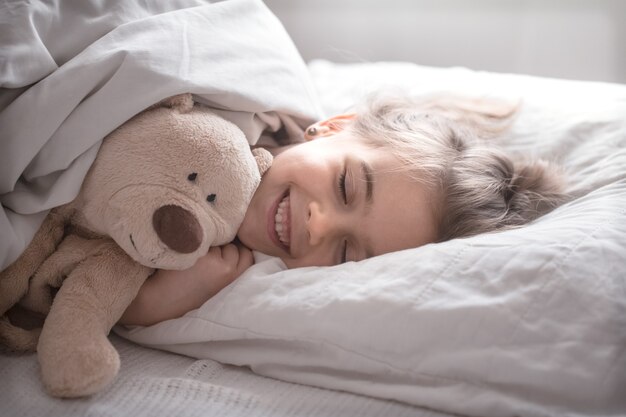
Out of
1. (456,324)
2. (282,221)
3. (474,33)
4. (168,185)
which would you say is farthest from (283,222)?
(474,33)

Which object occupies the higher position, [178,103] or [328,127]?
[178,103]

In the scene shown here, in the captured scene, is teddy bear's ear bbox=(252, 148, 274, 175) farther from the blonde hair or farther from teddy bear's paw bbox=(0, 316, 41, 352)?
teddy bear's paw bbox=(0, 316, 41, 352)

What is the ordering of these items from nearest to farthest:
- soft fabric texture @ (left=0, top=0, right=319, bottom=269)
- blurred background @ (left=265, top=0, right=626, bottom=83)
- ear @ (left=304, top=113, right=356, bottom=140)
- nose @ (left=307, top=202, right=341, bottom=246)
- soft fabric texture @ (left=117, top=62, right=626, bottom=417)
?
soft fabric texture @ (left=117, top=62, right=626, bottom=417) < soft fabric texture @ (left=0, top=0, right=319, bottom=269) < nose @ (left=307, top=202, right=341, bottom=246) < ear @ (left=304, top=113, right=356, bottom=140) < blurred background @ (left=265, top=0, right=626, bottom=83)

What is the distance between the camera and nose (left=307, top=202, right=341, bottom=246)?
877mm

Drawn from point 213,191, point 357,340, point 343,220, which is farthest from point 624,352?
point 213,191

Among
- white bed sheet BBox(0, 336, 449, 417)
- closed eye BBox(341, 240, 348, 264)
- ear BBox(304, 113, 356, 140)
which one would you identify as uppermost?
ear BBox(304, 113, 356, 140)

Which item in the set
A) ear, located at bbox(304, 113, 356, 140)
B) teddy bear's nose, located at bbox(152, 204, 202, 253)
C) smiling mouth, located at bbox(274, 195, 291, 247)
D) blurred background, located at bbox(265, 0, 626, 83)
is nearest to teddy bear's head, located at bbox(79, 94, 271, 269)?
teddy bear's nose, located at bbox(152, 204, 202, 253)

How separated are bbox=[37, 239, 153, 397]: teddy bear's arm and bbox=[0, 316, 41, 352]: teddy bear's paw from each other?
0.08 meters

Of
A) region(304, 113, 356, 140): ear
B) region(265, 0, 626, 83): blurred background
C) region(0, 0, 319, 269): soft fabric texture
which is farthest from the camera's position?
region(265, 0, 626, 83): blurred background

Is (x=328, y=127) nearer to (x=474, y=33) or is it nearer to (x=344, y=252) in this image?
(x=344, y=252)

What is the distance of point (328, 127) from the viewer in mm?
1083

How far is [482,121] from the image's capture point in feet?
3.83

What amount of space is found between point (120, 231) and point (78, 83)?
21 cm

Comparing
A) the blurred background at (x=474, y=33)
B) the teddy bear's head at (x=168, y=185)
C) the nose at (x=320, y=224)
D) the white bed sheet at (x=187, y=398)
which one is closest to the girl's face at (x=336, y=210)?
the nose at (x=320, y=224)
